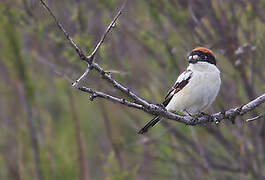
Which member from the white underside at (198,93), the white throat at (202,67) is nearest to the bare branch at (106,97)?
the white underside at (198,93)

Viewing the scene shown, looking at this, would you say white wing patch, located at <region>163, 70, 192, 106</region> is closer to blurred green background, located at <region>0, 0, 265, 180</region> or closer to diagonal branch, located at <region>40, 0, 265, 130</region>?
blurred green background, located at <region>0, 0, 265, 180</region>

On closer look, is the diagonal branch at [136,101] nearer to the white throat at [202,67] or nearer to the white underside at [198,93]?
the white underside at [198,93]

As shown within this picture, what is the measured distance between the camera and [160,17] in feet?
16.5

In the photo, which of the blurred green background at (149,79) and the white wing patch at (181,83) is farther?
the blurred green background at (149,79)

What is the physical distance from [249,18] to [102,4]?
1428 millimetres

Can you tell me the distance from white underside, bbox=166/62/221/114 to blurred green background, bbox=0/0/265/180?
42 cm

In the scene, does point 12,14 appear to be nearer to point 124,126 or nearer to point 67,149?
point 67,149

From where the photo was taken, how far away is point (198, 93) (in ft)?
12.8

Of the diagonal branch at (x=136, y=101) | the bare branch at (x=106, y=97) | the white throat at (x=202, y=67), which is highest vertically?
the white throat at (x=202, y=67)

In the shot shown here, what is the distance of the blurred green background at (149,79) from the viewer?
470 centimetres

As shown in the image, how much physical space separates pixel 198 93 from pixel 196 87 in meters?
0.06

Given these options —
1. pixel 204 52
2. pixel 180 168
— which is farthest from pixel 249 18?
pixel 180 168

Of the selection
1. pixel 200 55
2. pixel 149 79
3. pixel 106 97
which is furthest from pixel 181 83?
pixel 106 97

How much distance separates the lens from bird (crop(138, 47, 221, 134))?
3910 millimetres
